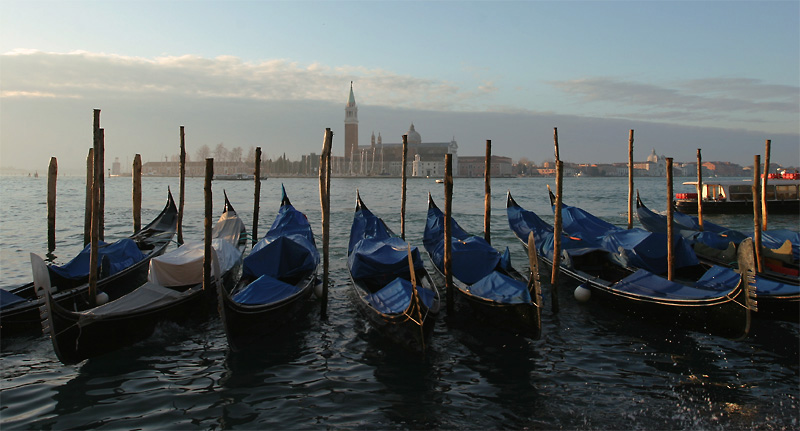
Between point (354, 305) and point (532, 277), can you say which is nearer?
point (532, 277)

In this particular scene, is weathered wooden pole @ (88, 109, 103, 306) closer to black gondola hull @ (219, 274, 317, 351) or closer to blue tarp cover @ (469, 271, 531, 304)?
black gondola hull @ (219, 274, 317, 351)

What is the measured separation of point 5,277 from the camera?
23.7ft

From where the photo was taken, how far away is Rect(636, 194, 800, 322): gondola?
16.2ft

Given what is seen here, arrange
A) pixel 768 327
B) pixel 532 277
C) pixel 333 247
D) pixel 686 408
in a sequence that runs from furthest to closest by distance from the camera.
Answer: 1. pixel 333 247
2. pixel 768 327
3. pixel 532 277
4. pixel 686 408

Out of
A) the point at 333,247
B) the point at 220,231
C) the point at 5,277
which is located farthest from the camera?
the point at 333,247

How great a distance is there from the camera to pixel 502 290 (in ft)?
16.3

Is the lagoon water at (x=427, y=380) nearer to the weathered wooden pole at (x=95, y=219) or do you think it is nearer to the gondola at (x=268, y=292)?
the gondola at (x=268, y=292)

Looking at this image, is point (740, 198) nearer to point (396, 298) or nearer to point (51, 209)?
point (396, 298)

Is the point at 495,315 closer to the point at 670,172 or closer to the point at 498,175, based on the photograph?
the point at 670,172

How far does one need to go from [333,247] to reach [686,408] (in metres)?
7.69

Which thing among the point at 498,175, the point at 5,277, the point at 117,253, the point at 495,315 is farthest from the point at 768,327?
the point at 498,175

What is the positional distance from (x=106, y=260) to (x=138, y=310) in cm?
209

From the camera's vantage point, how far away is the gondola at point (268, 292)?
4.43m

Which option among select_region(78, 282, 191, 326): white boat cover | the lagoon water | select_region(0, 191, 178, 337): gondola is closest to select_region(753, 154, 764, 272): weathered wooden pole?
the lagoon water
